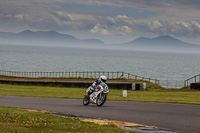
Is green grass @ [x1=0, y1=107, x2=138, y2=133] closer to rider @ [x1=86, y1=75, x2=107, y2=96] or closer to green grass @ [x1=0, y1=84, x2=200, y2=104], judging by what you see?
rider @ [x1=86, y1=75, x2=107, y2=96]

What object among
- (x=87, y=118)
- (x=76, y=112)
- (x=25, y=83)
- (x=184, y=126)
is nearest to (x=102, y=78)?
(x=76, y=112)

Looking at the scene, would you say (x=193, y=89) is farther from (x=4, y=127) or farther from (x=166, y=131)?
(x=4, y=127)

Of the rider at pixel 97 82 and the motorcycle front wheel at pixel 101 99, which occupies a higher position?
the rider at pixel 97 82

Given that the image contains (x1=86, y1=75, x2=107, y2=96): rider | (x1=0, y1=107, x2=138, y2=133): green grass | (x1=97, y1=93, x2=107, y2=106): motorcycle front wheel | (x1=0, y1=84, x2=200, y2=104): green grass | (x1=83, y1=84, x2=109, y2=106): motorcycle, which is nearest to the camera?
(x1=0, y1=107, x2=138, y2=133): green grass

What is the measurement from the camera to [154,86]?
46.0 m

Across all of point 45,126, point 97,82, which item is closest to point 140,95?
point 97,82

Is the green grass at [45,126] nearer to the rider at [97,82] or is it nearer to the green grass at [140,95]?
the rider at [97,82]

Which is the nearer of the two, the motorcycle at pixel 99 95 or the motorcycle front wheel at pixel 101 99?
the motorcycle at pixel 99 95

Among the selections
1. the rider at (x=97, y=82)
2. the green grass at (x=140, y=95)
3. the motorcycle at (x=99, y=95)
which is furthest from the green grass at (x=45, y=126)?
the green grass at (x=140, y=95)

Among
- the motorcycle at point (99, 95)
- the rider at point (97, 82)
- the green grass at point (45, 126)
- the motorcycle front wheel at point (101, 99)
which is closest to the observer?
the green grass at point (45, 126)

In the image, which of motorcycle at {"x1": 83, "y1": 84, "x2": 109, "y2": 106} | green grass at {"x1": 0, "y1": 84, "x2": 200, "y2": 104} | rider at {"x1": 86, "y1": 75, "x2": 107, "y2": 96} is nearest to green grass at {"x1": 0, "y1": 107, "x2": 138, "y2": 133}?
motorcycle at {"x1": 83, "y1": 84, "x2": 109, "y2": 106}

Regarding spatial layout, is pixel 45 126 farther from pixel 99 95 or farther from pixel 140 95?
pixel 140 95

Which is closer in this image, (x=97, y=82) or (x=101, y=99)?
(x=97, y=82)

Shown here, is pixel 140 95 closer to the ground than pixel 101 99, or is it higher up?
higher up
